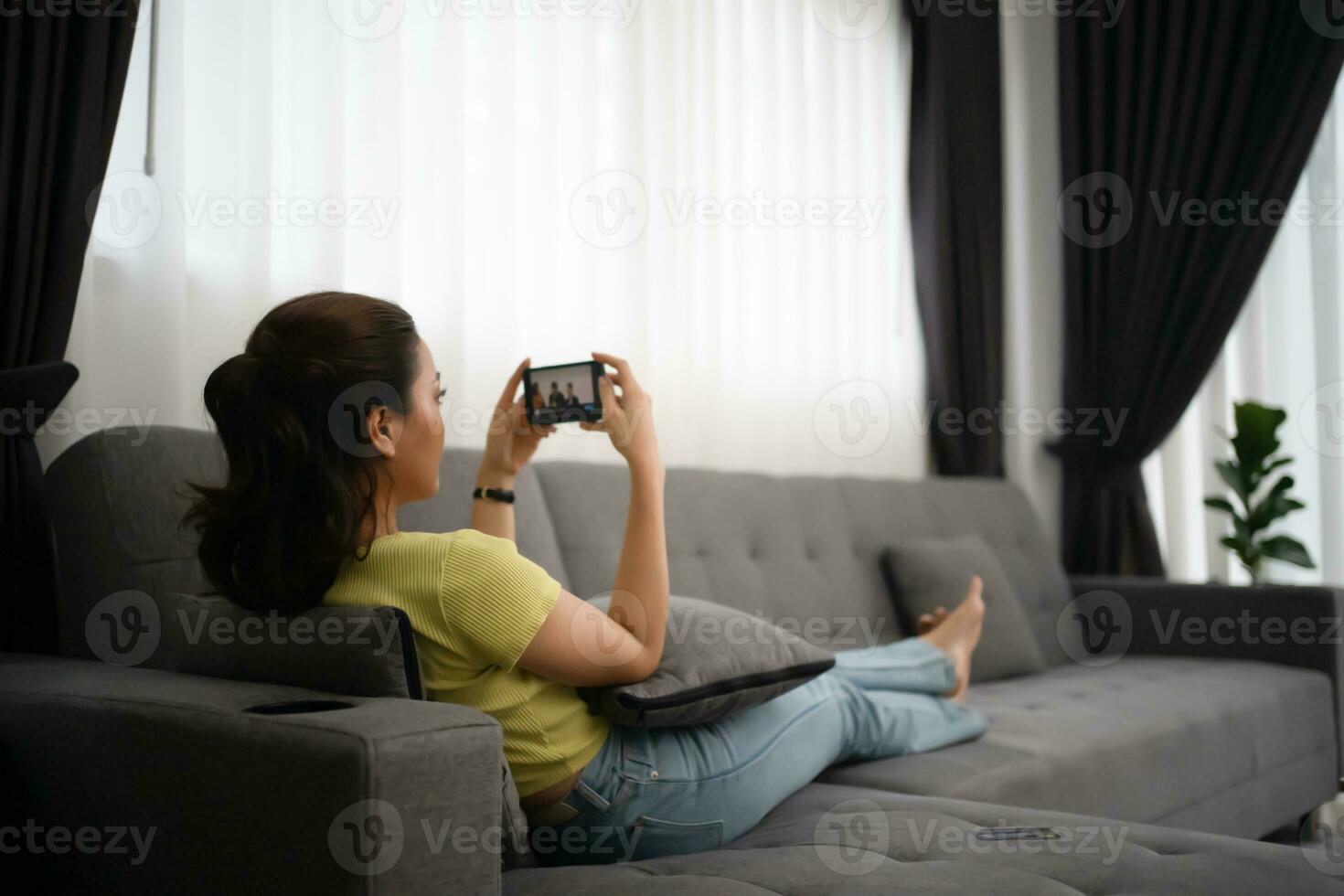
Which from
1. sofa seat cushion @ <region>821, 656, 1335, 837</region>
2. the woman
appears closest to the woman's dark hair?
the woman

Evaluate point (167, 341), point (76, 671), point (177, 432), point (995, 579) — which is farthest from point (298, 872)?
point (995, 579)

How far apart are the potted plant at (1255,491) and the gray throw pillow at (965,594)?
3.19 feet

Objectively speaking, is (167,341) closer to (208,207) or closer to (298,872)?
(208,207)

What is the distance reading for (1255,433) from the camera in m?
3.29

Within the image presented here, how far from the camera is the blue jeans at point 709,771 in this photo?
127cm

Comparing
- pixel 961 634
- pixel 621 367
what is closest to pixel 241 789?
pixel 621 367

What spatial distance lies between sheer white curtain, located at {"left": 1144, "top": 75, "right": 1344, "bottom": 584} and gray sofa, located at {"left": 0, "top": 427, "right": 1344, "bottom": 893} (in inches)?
33.7

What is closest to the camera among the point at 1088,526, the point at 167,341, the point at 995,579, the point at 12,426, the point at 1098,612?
the point at 12,426

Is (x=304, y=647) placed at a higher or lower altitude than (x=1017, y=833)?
higher

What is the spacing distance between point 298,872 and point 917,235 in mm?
3048

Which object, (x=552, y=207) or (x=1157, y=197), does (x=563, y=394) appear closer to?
(x=552, y=207)

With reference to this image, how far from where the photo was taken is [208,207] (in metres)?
1.93

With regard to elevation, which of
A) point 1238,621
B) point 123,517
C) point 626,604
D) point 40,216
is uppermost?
point 40,216

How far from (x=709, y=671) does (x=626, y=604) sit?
0.13 m
